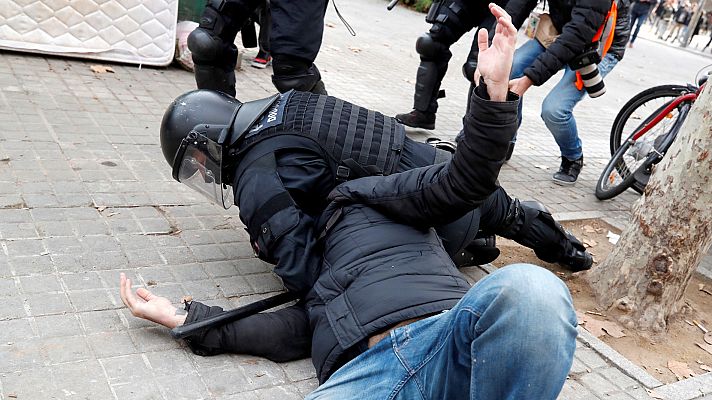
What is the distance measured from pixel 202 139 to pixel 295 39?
1.53 meters

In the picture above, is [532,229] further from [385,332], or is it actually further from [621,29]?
[621,29]

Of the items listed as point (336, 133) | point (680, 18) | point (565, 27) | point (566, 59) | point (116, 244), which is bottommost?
point (680, 18)

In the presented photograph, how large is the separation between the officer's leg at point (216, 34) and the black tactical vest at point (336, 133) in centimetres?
181

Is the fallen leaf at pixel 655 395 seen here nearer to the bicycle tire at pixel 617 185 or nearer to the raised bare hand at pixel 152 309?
the raised bare hand at pixel 152 309

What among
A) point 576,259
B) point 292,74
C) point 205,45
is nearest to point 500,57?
point 576,259

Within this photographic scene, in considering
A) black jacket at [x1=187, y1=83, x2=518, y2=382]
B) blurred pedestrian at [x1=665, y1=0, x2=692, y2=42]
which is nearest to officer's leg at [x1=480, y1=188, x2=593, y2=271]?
black jacket at [x1=187, y1=83, x2=518, y2=382]

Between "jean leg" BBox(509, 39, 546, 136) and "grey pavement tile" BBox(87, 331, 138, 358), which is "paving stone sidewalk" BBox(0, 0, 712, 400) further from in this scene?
"jean leg" BBox(509, 39, 546, 136)

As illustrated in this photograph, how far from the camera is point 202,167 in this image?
3.01m

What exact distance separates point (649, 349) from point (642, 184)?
2.21 metres

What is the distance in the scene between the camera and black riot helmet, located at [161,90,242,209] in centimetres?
295

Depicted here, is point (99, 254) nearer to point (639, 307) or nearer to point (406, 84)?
point (639, 307)

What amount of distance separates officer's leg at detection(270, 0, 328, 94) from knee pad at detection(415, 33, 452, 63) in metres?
Result: 1.37

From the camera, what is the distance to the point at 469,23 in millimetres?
5438

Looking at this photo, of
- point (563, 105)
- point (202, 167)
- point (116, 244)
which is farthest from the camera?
point (563, 105)
